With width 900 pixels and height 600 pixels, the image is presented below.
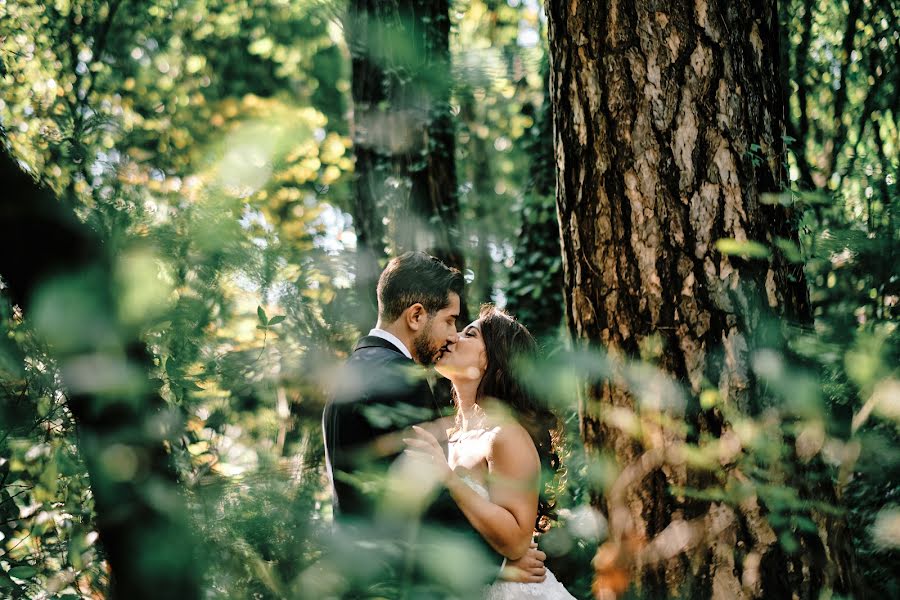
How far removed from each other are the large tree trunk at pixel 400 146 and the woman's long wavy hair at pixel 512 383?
4.72 ft

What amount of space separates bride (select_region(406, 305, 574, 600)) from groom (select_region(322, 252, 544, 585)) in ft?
0.30

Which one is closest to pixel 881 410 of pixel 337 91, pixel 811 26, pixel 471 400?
pixel 471 400

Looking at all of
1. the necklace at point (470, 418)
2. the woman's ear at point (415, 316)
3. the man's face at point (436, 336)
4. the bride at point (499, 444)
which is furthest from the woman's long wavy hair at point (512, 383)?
the woman's ear at point (415, 316)

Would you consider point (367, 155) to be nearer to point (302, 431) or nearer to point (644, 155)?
point (302, 431)

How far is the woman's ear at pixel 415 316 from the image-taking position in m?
3.46

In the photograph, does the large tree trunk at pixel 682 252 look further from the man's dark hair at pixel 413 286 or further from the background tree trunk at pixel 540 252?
the background tree trunk at pixel 540 252

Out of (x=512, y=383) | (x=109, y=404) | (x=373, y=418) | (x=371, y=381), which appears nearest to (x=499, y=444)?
(x=512, y=383)

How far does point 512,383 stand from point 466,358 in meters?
0.29

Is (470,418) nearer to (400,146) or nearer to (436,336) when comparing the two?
(436,336)

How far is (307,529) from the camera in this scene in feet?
5.06

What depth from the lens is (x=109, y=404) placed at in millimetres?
1274

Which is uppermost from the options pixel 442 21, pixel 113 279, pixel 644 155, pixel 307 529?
pixel 442 21

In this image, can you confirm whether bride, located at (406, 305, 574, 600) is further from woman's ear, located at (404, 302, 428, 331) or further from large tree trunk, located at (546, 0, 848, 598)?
large tree trunk, located at (546, 0, 848, 598)

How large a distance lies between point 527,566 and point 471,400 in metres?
0.99
